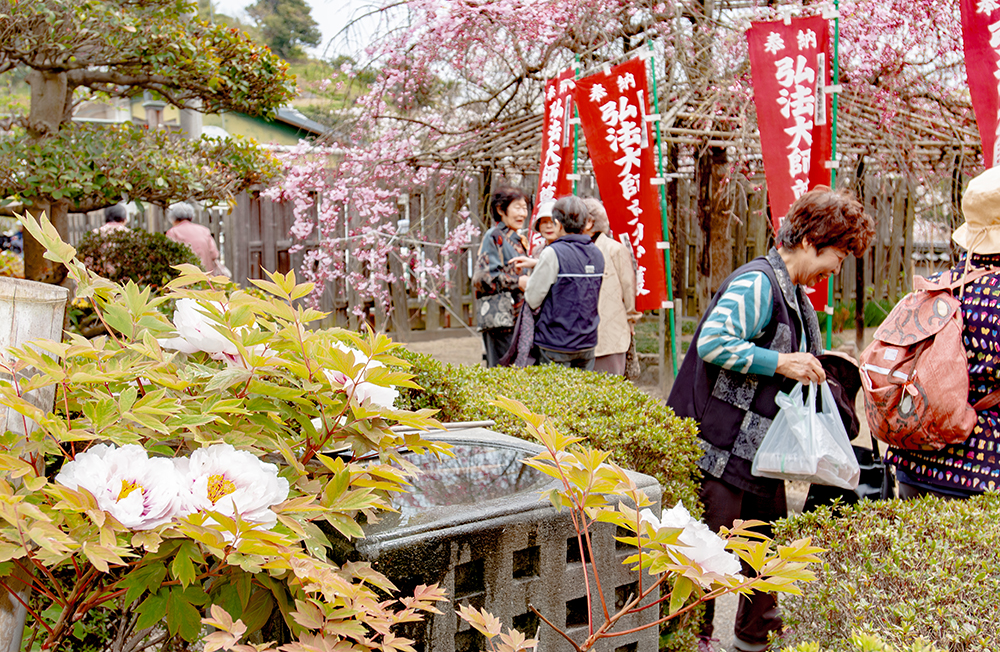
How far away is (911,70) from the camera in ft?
21.3

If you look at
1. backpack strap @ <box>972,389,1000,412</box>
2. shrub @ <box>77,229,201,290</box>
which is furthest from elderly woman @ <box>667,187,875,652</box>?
shrub @ <box>77,229,201,290</box>

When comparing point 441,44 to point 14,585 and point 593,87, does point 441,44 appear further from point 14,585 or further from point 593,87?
point 14,585

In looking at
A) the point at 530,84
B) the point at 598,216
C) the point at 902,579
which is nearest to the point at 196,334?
the point at 902,579

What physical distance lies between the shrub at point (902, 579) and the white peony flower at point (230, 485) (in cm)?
96

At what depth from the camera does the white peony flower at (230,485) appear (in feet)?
3.27

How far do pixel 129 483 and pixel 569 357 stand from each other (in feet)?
12.9

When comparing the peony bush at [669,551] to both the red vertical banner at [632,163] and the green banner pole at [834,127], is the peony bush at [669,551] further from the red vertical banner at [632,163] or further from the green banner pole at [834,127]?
the red vertical banner at [632,163]

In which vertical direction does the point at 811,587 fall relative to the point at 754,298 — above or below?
below

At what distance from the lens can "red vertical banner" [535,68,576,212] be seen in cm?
593

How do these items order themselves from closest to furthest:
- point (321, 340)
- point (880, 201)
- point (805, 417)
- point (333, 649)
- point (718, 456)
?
point (333, 649), point (321, 340), point (805, 417), point (718, 456), point (880, 201)

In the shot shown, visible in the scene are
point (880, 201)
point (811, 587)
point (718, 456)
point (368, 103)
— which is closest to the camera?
point (811, 587)

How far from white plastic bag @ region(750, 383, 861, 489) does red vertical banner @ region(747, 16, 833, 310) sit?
2032 mm

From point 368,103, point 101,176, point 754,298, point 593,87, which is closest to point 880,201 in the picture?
point 593,87

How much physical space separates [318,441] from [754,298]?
1922 mm
